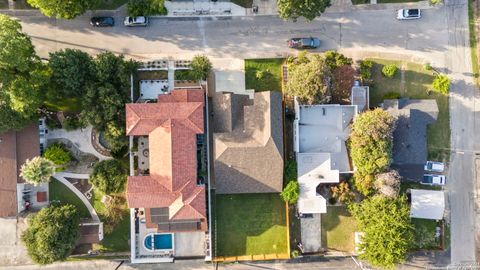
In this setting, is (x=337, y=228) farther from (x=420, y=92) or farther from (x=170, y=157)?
(x=170, y=157)

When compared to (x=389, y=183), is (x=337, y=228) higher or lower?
lower

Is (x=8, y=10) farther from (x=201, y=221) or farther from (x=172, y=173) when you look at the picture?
(x=201, y=221)

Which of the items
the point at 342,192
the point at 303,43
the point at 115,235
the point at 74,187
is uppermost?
the point at 303,43

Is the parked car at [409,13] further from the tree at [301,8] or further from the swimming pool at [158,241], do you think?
the swimming pool at [158,241]

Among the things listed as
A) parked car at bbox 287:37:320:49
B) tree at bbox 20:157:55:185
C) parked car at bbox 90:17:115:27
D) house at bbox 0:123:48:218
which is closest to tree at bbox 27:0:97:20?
parked car at bbox 90:17:115:27

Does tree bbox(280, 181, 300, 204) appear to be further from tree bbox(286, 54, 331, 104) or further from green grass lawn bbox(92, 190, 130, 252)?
green grass lawn bbox(92, 190, 130, 252)

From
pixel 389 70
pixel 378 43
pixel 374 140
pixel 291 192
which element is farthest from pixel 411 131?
pixel 291 192
